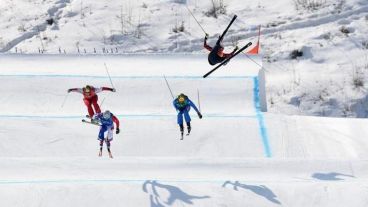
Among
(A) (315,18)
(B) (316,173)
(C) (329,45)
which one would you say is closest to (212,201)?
(B) (316,173)

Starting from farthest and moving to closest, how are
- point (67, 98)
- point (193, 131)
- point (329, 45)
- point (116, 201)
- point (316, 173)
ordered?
point (329, 45) < point (67, 98) < point (193, 131) < point (316, 173) < point (116, 201)

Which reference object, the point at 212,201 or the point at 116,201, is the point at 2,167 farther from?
the point at 212,201

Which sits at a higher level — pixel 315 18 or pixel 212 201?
pixel 315 18

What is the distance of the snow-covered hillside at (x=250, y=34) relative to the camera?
16047 mm

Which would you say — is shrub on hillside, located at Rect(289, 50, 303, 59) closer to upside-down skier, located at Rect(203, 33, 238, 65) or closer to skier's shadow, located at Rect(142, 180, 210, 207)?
upside-down skier, located at Rect(203, 33, 238, 65)

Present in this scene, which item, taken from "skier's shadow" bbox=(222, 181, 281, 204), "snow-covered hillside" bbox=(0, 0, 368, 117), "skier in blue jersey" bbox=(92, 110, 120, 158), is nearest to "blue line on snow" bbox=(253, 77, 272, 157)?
"snow-covered hillside" bbox=(0, 0, 368, 117)

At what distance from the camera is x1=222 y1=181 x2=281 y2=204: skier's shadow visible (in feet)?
33.3

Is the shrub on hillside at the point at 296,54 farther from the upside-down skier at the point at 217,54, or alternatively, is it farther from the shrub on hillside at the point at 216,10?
the upside-down skier at the point at 217,54

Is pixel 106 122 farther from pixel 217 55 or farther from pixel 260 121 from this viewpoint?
pixel 260 121

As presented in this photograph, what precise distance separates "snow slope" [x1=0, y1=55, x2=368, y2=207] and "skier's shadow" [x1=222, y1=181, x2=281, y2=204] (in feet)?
0.06

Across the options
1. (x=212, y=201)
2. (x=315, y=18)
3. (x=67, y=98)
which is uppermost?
(x=315, y=18)

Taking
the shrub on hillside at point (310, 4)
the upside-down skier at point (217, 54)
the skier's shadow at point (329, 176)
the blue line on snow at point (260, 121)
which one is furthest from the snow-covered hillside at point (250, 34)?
the skier's shadow at point (329, 176)

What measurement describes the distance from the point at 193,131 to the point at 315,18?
7.25m

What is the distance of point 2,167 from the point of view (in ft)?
37.1
